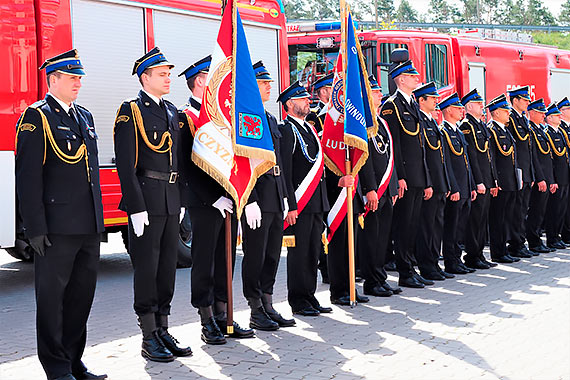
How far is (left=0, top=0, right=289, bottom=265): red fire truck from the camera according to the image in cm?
762

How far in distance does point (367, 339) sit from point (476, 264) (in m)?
3.93

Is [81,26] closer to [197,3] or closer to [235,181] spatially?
[197,3]

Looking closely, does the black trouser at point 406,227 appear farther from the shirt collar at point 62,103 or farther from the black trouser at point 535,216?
the shirt collar at point 62,103

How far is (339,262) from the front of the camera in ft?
24.8

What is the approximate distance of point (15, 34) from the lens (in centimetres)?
764

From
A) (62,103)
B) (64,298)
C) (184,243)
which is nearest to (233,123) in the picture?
(62,103)

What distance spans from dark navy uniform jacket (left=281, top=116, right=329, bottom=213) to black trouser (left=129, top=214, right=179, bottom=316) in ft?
5.01

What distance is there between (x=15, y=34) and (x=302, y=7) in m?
65.0

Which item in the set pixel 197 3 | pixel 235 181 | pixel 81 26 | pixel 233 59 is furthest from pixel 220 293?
pixel 197 3

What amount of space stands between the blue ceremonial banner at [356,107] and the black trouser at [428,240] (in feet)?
5.24

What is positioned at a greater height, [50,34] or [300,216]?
[50,34]

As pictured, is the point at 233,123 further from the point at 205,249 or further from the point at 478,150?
the point at 478,150

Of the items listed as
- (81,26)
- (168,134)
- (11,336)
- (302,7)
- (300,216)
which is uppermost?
(302,7)

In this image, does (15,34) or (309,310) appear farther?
(15,34)
